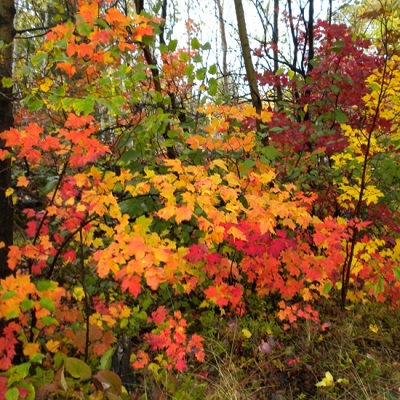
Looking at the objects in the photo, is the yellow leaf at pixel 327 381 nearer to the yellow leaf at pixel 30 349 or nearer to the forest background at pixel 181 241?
the forest background at pixel 181 241

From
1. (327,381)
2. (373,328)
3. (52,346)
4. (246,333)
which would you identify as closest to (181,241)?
(246,333)

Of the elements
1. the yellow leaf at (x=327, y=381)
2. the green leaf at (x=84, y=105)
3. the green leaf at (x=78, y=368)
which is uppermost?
the green leaf at (x=84, y=105)

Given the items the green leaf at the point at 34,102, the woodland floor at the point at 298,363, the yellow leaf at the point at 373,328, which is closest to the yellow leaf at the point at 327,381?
the woodland floor at the point at 298,363

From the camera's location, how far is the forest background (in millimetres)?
2482

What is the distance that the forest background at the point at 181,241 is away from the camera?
2.48m

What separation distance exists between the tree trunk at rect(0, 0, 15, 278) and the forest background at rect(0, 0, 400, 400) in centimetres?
1

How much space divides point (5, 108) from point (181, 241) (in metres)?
1.89

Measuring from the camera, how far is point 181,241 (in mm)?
3652

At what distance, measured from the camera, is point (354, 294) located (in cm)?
424

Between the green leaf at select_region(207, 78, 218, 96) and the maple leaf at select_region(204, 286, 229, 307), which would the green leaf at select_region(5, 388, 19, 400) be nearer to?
the maple leaf at select_region(204, 286, 229, 307)

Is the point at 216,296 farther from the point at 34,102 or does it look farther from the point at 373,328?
the point at 34,102

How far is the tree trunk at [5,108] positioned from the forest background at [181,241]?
1 centimetres

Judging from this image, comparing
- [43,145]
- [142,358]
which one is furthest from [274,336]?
[43,145]

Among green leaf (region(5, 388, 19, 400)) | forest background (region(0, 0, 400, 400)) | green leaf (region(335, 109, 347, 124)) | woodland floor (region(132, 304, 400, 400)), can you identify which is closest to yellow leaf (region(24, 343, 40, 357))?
forest background (region(0, 0, 400, 400))
